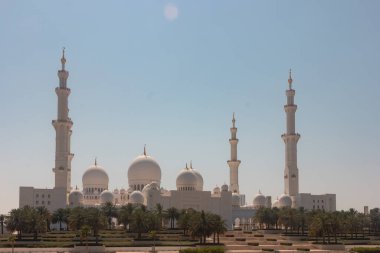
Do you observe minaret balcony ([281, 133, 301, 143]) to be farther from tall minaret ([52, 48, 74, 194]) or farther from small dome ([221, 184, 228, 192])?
tall minaret ([52, 48, 74, 194])

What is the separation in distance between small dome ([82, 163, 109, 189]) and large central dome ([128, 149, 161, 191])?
4.67 metres

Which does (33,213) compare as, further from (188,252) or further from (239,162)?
(239,162)

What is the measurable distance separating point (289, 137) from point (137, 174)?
26306 millimetres

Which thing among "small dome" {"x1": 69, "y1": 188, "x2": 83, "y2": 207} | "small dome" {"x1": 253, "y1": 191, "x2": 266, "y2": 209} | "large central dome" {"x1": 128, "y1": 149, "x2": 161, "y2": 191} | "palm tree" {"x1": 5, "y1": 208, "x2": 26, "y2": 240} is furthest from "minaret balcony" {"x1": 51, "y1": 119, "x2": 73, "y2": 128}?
"small dome" {"x1": 253, "y1": 191, "x2": 266, "y2": 209}

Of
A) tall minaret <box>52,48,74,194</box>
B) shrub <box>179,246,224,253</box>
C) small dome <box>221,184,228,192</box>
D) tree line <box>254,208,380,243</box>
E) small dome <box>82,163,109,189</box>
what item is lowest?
shrub <box>179,246,224,253</box>

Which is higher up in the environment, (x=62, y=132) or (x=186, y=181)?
(x=62, y=132)

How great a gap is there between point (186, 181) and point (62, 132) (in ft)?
68.9

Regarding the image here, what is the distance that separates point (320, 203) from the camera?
103562mm

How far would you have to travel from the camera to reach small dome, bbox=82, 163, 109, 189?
318ft

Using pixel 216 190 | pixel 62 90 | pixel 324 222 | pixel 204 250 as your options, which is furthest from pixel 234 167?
pixel 204 250

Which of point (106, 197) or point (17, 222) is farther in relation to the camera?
point (106, 197)

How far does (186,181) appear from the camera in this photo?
92562mm

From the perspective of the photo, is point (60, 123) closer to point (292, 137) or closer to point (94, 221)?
point (94, 221)

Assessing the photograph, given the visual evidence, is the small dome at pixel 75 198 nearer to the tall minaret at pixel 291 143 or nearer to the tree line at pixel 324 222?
the tree line at pixel 324 222
